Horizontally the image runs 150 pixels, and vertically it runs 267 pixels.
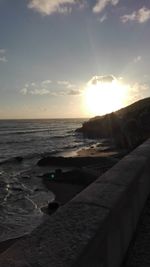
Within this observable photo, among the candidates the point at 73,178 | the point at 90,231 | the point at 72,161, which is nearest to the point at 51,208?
the point at 73,178

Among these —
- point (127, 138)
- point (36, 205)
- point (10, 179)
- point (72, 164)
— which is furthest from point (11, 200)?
point (127, 138)

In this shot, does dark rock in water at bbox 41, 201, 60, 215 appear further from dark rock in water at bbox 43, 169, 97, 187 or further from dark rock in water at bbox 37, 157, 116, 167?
dark rock in water at bbox 37, 157, 116, 167

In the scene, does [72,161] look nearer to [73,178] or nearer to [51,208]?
[73,178]

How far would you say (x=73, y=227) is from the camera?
2.11m

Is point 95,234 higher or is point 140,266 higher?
point 95,234

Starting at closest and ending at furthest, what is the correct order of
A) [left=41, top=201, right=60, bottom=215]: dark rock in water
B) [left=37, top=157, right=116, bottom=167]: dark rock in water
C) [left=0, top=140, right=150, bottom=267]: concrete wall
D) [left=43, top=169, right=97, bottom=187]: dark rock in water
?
[left=0, top=140, right=150, bottom=267]: concrete wall → [left=41, top=201, right=60, bottom=215]: dark rock in water → [left=43, top=169, right=97, bottom=187]: dark rock in water → [left=37, top=157, right=116, bottom=167]: dark rock in water

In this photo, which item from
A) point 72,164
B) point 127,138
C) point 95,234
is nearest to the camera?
point 95,234

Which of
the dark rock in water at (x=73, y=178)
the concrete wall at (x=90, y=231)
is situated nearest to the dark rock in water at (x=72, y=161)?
the dark rock in water at (x=73, y=178)

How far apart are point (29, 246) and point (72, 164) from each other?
23.7 m

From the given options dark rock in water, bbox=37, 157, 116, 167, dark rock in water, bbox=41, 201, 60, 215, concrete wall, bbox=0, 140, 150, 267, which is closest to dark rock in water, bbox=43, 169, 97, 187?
dark rock in water, bbox=41, 201, 60, 215

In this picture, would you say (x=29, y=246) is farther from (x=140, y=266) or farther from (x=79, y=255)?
(x=140, y=266)

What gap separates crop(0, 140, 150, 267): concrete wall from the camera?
174cm

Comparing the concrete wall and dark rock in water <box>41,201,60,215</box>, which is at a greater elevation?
the concrete wall

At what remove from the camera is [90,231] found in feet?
6.59
